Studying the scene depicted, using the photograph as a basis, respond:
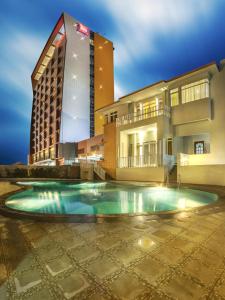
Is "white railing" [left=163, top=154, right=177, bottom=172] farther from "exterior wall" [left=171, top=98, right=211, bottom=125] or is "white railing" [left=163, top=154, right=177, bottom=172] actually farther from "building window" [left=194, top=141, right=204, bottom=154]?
"exterior wall" [left=171, top=98, right=211, bottom=125]

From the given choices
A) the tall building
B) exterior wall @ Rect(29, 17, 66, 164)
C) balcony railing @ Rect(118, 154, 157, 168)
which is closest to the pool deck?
balcony railing @ Rect(118, 154, 157, 168)

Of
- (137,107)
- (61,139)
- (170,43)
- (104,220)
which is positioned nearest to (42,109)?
(61,139)

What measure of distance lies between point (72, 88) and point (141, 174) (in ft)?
92.5

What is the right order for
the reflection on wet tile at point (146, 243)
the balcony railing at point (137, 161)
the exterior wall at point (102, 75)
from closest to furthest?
1. the reflection on wet tile at point (146, 243)
2. the balcony railing at point (137, 161)
3. the exterior wall at point (102, 75)

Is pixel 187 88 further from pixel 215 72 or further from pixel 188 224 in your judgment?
pixel 188 224

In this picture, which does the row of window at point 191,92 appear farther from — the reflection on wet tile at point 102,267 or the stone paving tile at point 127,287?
the stone paving tile at point 127,287

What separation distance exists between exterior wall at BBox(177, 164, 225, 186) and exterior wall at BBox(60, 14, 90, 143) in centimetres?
2671

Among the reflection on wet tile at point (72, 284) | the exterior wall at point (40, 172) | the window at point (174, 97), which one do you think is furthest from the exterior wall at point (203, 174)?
the exterior wall at point (40, 172)

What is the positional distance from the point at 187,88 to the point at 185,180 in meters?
7.54

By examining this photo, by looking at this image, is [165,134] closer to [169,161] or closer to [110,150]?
[169,161]

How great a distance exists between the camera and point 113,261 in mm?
2193

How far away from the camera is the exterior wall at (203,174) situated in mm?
11380

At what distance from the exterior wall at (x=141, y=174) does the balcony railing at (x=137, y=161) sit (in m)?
0.65

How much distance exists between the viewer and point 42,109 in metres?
46.2
